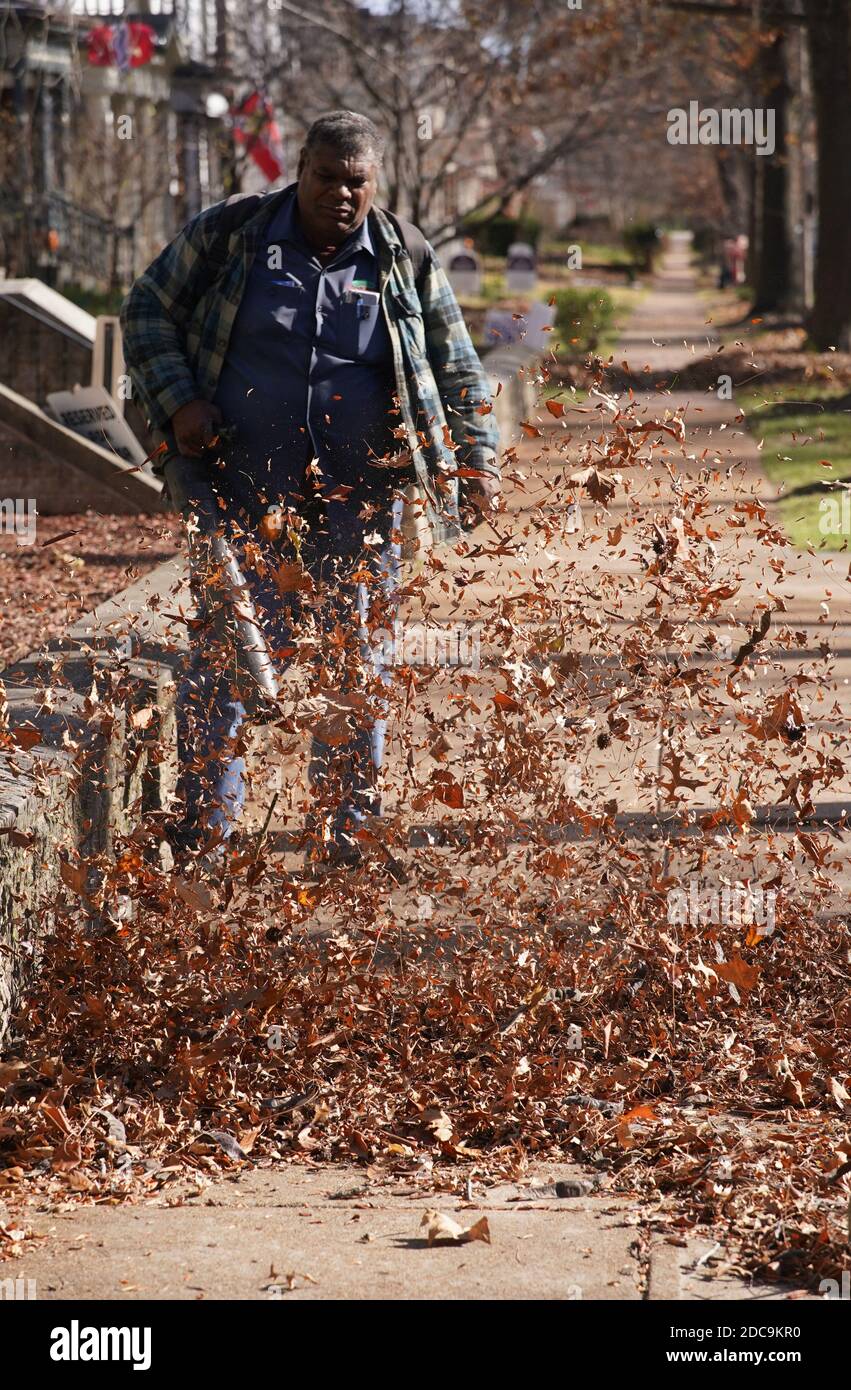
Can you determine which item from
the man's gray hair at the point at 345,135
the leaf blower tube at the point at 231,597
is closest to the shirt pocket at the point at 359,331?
the man's gray hair at the point at 345,135

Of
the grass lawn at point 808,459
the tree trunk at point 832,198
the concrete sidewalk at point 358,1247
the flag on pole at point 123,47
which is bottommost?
the concrete sidewalk at point 358,1247

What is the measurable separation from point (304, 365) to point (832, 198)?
1834 cm

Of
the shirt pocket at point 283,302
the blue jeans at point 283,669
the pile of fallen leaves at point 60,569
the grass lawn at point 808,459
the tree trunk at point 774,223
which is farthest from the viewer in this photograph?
the tree trunk at point 774,223

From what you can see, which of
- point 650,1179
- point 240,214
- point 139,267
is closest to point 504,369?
point 240,214

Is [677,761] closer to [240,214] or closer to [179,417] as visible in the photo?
[179,417]

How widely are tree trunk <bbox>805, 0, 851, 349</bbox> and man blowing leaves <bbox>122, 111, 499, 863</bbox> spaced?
56.7 ft

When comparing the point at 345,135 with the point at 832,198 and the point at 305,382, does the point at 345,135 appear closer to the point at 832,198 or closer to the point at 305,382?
the point at 305,382

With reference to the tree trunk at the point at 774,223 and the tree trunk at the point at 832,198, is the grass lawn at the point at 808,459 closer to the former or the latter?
the tree trunk at the point at 832,198

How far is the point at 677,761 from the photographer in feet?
13.9

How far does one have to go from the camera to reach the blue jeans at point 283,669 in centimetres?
412

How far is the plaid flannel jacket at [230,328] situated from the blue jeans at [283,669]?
238 millimetres

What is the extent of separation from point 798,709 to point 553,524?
0.75 m

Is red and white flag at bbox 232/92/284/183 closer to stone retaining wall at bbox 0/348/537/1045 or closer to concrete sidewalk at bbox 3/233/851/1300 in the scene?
stone retaining wall at bbox 0/348/537/1045

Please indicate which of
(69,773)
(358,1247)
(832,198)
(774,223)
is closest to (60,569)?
(69,773)
